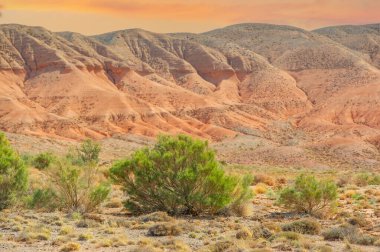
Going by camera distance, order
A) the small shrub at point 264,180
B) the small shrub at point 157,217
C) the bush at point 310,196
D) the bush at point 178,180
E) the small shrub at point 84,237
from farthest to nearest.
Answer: the small shrub at point 264,180 → the bush at point 310,196 → the bush at point 178,180 → the small shrub at point 157,217 → the small shrub at point 84,237

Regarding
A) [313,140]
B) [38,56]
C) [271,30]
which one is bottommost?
[313,140]

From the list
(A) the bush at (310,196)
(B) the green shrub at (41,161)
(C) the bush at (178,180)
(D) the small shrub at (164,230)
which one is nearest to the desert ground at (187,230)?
(D) the small shrub at (164,230)

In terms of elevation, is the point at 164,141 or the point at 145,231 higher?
the point at 164,141

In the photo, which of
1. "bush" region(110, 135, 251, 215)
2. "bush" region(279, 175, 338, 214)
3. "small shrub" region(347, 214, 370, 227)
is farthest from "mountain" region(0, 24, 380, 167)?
"small shrub" region(347, 214, 370, 227)

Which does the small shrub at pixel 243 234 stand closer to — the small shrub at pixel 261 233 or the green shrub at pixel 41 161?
the small shrub at pixel 261 233

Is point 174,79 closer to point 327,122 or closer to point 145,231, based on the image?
point 327,122

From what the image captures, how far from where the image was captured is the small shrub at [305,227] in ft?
68.8

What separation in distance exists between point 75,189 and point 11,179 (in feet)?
9.05

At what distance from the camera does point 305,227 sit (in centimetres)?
2120

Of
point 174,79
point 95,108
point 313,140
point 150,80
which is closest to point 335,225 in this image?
point 313,140

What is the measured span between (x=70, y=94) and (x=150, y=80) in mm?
24131

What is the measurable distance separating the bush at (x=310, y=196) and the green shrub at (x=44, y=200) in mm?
10008

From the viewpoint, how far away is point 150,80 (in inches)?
5408

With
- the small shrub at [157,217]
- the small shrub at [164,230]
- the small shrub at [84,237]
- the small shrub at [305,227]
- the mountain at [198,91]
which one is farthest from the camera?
the mountain at [198,91]
